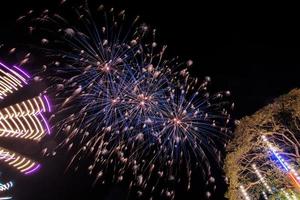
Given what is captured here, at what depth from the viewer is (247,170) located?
46.2 feet

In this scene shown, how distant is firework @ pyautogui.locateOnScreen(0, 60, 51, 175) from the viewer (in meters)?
11.6

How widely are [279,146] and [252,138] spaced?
1127 millimetres


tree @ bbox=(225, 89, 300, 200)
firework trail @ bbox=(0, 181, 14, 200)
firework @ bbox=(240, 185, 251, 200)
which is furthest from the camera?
firework trail @ bbox=(0, 181, 14, 200)

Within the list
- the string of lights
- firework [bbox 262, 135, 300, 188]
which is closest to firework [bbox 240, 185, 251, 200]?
the string of lights

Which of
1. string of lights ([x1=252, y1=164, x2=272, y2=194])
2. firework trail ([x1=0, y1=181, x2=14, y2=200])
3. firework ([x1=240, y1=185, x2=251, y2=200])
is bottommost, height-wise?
firework trail ([x1=0, y1=181, x2=14, y2=200])

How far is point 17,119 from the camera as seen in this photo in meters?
11.5

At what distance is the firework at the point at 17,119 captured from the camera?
1159 centimetres

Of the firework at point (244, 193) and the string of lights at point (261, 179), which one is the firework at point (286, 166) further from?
the firework at point (244, 193)

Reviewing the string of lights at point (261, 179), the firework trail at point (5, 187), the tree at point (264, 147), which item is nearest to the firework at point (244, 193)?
the tree at point (264, 147)

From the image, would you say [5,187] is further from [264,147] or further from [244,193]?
[264,147]

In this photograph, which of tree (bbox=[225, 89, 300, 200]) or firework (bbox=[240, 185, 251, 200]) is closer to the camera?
tree (bbox=[225, 89, 300, 200])

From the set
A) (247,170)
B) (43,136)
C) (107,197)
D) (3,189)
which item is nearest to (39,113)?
(43,136)

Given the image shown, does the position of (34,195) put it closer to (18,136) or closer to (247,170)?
(18,136)

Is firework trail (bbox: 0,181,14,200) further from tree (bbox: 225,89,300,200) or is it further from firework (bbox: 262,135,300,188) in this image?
firework (bbox: 262,135,300,188)
